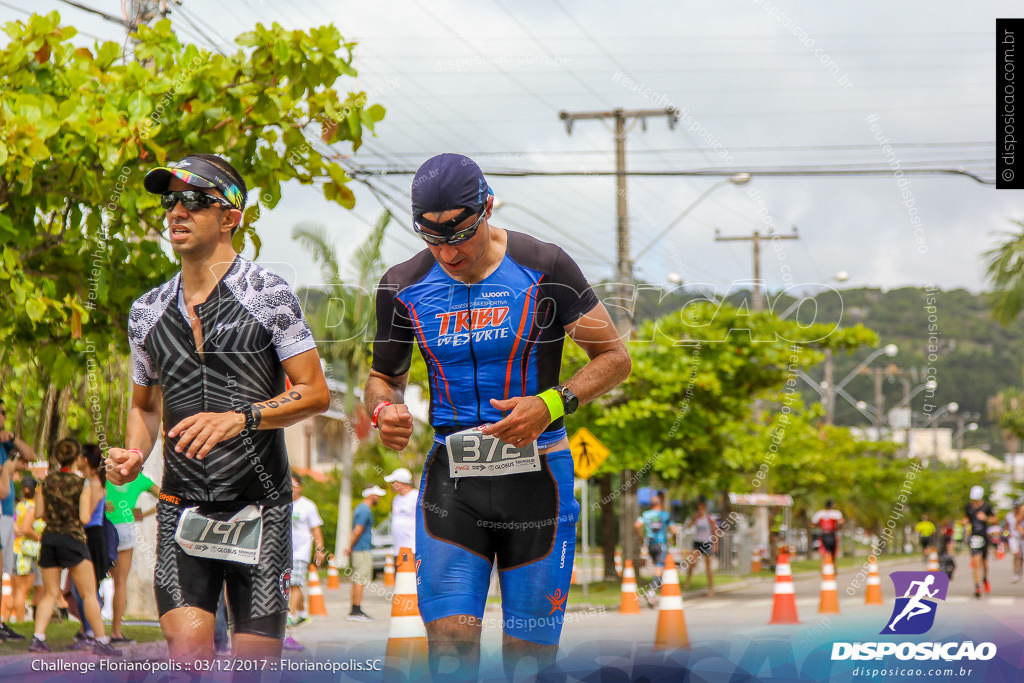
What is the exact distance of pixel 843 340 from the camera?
1789 cm

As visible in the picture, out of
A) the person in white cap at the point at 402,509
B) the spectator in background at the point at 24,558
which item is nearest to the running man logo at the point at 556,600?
the spectator in background at the point at 24,558

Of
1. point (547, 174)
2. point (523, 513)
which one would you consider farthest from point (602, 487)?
point (523, 513)

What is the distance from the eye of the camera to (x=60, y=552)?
9.33m

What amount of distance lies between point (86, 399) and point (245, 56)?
7088 millimetres

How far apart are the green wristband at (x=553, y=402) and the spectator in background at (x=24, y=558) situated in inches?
376

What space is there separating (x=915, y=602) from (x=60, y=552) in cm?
711

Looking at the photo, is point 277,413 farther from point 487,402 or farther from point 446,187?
point 446,187

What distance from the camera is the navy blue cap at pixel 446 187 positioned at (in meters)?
3.37

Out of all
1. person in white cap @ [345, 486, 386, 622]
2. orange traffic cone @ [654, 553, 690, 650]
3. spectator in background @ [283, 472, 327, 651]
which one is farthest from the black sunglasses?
person in white cap @ [345, 486, 386, 622]

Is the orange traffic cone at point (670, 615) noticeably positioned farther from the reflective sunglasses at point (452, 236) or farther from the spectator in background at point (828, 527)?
the spectator in background at point (828, 527)

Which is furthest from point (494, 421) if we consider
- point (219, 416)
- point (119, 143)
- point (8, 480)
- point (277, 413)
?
point (8, 480)

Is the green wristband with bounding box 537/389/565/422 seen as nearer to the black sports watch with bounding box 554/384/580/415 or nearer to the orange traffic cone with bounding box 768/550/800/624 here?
the black sports watch with bounding box 554/384/580/415

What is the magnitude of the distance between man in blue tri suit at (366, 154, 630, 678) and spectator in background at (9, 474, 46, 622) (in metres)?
9.25

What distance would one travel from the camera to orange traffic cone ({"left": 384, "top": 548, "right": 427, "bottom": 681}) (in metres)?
3.39
